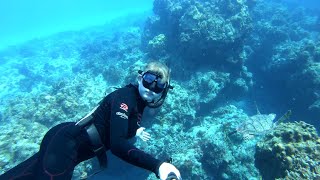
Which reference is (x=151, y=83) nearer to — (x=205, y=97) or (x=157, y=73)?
(x=157, y=73)

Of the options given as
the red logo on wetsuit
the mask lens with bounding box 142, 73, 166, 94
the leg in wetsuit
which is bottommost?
the leg in wetsuit

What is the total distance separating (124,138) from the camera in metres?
2.82

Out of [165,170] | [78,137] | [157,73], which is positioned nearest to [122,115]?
[157,73]

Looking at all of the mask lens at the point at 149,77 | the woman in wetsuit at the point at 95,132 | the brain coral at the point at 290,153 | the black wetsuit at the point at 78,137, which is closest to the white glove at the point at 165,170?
the black wetsuit at the point at 78,137

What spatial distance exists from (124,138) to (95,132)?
0.67 m

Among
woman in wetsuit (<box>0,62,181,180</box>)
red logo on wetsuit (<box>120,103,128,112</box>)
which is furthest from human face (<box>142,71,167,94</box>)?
red logo on wetsuit (<box>120,103,128,112</box>)

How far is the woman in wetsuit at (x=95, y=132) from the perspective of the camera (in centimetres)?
317

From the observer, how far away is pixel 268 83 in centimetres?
1527

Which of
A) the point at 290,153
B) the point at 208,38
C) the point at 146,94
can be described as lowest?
the point at 290,153

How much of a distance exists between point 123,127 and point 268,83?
565 inches

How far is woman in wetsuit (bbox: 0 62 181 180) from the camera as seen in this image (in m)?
3.17

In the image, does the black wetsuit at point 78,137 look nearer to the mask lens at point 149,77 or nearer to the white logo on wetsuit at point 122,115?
the white logo on wetsuit at point 122,115

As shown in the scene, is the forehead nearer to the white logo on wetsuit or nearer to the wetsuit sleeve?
the wetsuit sleeve

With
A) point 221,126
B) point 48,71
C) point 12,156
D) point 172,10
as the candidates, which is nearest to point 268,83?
point 221,126
